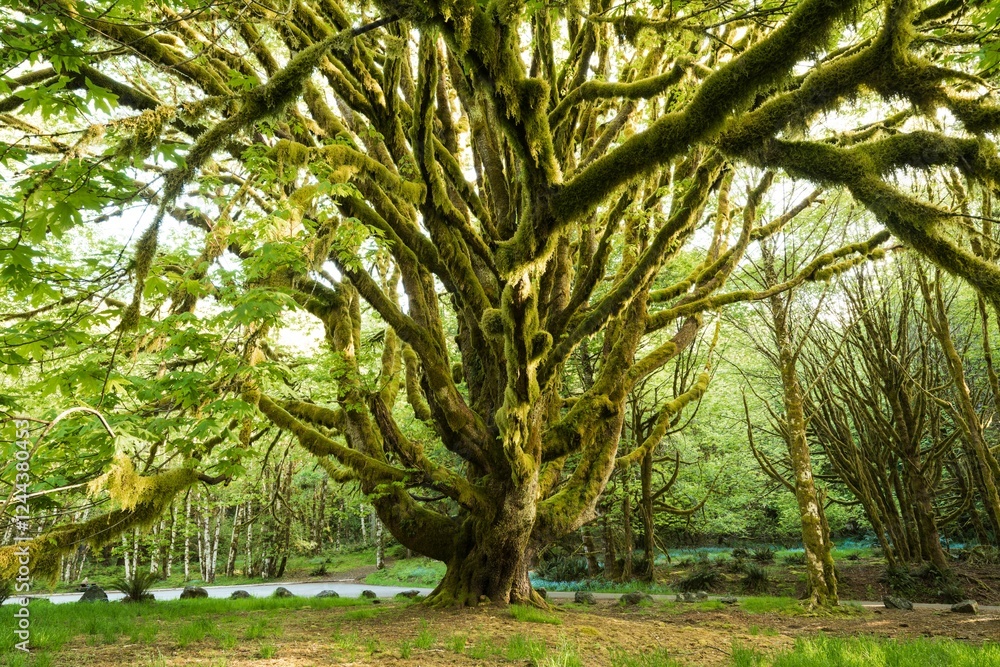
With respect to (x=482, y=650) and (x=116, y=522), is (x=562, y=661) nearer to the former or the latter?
(x=482, y=650)

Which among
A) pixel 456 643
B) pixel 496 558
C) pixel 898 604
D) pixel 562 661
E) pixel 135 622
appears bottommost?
pixel 898 604

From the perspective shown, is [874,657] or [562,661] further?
[874,657]

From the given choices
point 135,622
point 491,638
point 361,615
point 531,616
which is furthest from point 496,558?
point 135,622

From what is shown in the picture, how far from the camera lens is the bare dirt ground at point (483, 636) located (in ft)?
14.3

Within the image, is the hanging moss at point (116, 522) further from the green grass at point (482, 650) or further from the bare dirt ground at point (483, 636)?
the green grass at point (482, 650)

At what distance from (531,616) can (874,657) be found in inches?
134

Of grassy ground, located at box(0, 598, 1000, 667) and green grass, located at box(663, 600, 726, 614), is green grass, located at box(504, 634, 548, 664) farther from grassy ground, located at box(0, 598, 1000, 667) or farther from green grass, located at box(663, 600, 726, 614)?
green grass, located at box(663, 600, 726, 614)

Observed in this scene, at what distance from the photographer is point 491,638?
4922 mm

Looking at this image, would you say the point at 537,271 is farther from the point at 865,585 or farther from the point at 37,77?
the point at 865,585

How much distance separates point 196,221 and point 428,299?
12.1 ft

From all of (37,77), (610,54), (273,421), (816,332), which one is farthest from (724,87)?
(816,332)

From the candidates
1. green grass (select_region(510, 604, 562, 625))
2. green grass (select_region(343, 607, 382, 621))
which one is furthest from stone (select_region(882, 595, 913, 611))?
green grass (select_region(343, 607, 382, 621))

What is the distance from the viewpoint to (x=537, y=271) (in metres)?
4.67

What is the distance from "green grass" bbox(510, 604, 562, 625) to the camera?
5.94 m
